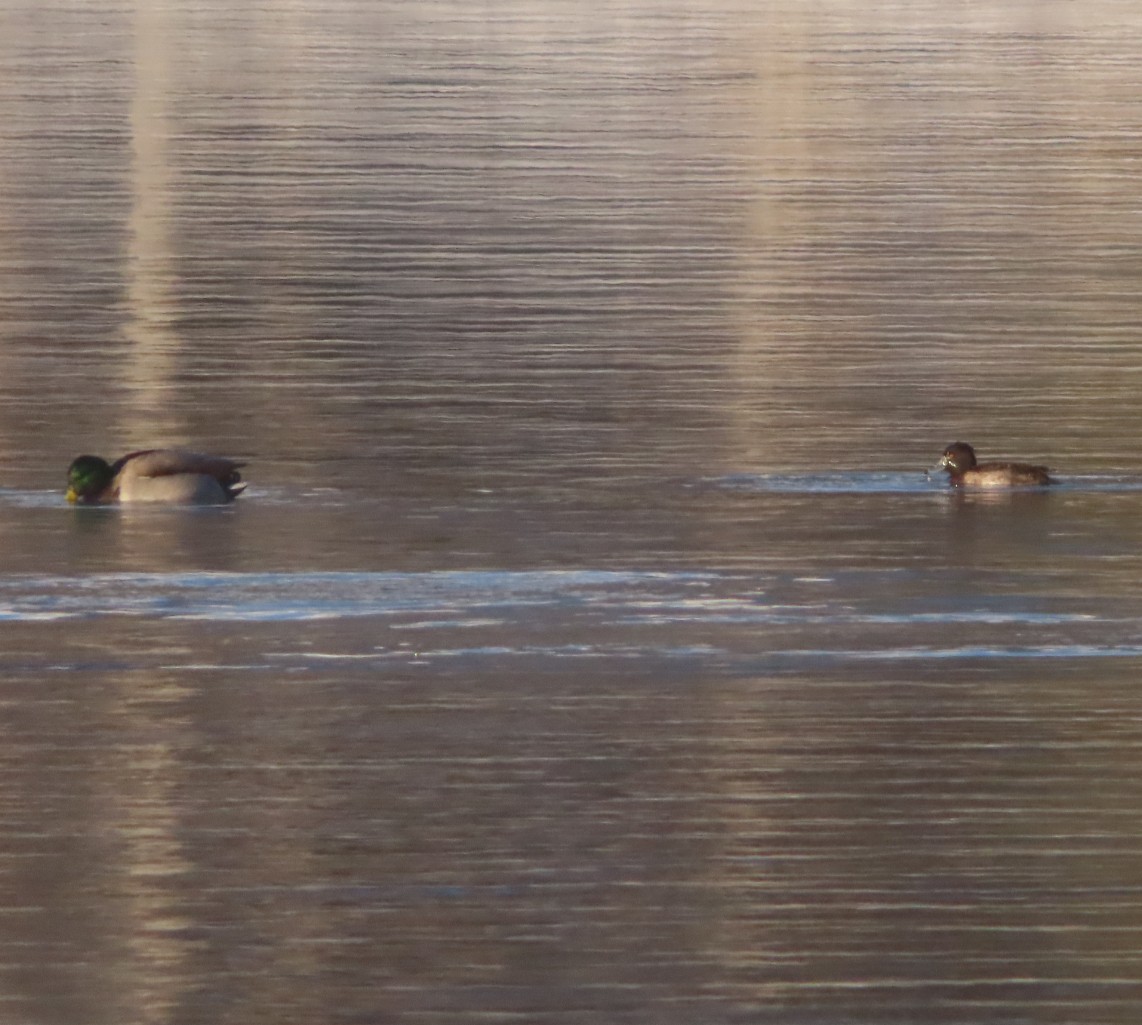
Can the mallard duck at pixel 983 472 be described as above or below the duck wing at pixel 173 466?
below

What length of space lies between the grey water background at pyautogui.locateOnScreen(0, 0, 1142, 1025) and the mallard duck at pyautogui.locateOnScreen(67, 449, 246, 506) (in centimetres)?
10

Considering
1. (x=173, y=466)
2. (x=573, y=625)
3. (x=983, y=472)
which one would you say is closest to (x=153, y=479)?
(x=173, y=466)

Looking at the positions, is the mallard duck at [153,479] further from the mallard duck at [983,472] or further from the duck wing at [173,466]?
the mallard duck at [983,472]

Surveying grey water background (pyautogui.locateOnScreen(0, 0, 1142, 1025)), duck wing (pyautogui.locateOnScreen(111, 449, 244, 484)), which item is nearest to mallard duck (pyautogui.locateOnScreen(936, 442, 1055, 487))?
grey water background (pyautogui.locateOnScreen(0, 0, 1142, 1025))

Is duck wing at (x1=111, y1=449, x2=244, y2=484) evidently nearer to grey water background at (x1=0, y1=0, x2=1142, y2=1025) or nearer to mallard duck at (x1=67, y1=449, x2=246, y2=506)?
mallard duck at (x1=67, y1=449, x2=246, y2=506)

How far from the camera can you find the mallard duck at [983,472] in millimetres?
11383

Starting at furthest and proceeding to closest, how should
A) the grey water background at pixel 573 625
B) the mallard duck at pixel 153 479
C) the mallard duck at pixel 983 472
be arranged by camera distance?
1. the mallard duck at pixel 983 472
2. the mallard duck at pixel 153 479
3. the grey water background at pixel 573 625

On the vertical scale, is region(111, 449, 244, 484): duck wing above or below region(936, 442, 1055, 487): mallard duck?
above

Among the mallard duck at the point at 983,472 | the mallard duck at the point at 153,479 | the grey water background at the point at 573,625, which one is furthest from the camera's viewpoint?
the mallard duck at the point at 983,472

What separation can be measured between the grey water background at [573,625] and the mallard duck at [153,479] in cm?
10

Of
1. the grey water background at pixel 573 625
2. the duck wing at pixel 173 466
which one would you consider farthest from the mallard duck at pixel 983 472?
the duck wing at pixel 173 466

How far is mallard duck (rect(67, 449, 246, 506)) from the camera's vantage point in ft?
36.4

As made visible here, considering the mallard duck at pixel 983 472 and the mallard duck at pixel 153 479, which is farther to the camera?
the mallard duck at pixel 983 472

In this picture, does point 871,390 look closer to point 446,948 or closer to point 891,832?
point 891,832
